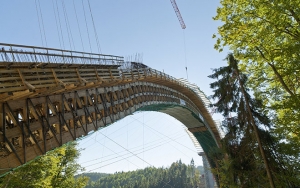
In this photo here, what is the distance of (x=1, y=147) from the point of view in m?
9.71

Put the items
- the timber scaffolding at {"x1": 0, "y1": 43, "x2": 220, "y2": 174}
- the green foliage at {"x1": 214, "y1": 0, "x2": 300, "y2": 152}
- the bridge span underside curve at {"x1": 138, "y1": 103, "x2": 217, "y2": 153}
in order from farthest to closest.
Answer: the bridge span underside curve at {"x1": 138, "y1": 103, "x2": 217, "y2": 153}, the green foliage at {"x1": 214, "y1": 0, "x2": 300, "y2": 152}, the timber scaffolding at {"x1": 0, "y1": 43, "x2": 220, "y2": 174}

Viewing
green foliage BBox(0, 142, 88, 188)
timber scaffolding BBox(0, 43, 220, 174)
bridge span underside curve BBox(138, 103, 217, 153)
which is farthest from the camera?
bridge span underside curve BBox(138, 103, 217, 153)

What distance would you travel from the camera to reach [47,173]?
1973 cm

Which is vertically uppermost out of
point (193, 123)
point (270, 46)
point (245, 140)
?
point (270, 46)

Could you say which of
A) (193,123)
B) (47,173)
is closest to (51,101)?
(47,173)

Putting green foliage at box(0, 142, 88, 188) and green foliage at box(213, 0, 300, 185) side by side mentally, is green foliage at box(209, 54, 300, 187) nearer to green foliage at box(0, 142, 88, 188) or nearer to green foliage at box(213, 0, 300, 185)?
green foliage at box(213, 0, 300, 185)

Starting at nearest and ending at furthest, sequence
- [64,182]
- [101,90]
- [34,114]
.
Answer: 1. [34,114]
2. [101,90]
3. [64,182]

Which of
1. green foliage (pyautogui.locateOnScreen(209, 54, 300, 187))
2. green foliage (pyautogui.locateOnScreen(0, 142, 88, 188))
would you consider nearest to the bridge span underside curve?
green foliage (pyautogui.locateOnScreen(0, 142, 88, 188))

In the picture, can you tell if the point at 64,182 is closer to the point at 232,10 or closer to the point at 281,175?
the point at 281,175

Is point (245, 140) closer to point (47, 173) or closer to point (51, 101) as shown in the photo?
point (51, 101)

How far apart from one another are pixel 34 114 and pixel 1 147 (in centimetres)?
201

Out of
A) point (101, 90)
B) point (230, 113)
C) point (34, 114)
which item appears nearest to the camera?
point (34, 114)

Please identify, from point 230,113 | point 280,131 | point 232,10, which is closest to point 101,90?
point 230,113

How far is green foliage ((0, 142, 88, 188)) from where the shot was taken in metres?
15.7
